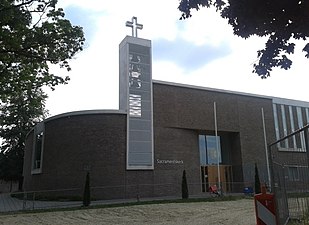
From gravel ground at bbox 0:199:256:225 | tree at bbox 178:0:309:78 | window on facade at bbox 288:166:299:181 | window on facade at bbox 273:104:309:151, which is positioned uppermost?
window on facade at bbox 273:104:309:151

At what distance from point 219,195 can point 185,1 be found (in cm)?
2492

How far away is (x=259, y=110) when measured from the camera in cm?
3825

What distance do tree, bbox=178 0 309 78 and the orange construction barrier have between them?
204 cm

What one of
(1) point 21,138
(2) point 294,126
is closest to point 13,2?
(2) point 294,126

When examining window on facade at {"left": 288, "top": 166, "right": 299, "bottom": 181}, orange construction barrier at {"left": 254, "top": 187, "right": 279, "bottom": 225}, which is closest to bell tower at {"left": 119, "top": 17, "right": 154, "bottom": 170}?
window on facade at {"left": 288, "top": 166, "right": 299, "bottom": 181}

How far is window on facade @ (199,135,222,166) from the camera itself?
3535 cm

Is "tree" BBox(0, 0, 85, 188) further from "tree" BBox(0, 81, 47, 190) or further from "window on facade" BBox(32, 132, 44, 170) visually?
"tree" BBox(0, 81, 47, 190)

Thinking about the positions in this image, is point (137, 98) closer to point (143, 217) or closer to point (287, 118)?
point (143, 217)

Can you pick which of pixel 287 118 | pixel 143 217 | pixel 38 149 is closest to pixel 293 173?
pixel 143 217

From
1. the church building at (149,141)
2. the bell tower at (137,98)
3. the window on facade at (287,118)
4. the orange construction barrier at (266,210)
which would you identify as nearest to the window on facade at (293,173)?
the orange construction barrier at (266,210)

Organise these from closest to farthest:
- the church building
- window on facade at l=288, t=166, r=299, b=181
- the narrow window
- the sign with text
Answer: window on facade at l=288, t=166, r=299, b=181 < the church building < the sign with text < the narrow window

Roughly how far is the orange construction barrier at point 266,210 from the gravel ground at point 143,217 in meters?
7.84

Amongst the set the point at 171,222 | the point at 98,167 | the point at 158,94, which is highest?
the point at 158,94

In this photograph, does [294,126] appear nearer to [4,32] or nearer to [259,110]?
[259,110]
